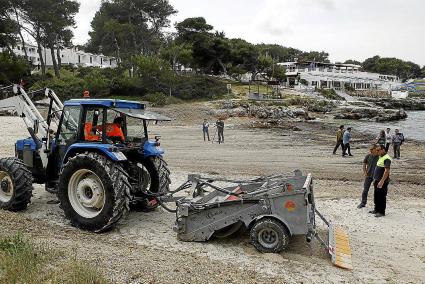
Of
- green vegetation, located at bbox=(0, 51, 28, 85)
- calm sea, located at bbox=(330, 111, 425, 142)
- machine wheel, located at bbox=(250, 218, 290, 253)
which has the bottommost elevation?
calm sea, located at bbox=(330, 111, 425, 142)

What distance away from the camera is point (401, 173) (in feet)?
51.6

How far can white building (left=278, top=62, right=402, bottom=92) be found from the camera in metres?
95.8

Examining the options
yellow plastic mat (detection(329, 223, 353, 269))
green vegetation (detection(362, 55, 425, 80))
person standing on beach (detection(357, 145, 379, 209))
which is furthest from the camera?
green vegetation (detection(362, 55, 425, 80))

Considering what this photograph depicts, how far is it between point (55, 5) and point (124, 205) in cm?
5275

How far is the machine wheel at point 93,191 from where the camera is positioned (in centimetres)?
752

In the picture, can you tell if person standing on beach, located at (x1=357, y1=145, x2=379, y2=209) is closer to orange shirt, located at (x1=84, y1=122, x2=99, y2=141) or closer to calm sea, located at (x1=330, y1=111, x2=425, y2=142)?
orange shirt, located at (x1=84, y1=122, x2=99, y2=141)

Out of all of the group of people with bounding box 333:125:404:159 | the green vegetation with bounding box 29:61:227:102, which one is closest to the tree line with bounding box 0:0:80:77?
the green vegetation with bounding box 29:61:227:102

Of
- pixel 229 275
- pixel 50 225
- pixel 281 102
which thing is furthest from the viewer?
pixel 281 102

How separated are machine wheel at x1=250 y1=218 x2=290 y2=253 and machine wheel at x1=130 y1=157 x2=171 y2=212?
2.67 meters

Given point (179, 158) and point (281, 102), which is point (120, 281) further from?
point (281, 102)

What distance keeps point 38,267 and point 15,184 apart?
144 inches

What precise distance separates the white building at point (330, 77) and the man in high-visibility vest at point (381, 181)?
77403mm

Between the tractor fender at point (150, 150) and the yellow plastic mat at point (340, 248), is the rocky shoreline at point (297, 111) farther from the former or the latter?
the yellow plastic mat at point (340, 248)

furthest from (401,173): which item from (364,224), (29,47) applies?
(29,47)
